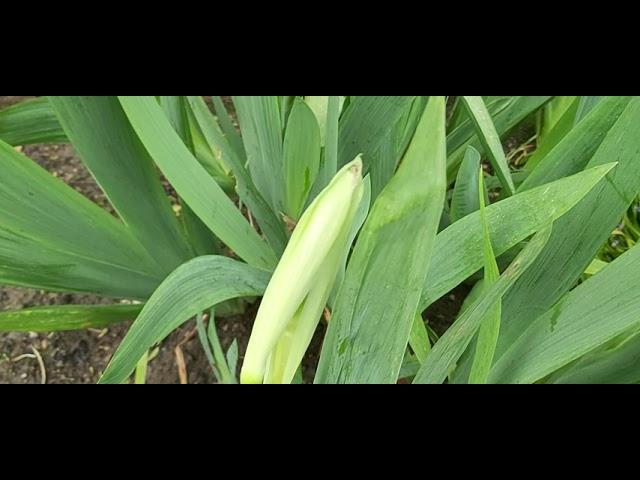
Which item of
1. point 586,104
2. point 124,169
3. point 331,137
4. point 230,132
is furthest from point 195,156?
point 586,104

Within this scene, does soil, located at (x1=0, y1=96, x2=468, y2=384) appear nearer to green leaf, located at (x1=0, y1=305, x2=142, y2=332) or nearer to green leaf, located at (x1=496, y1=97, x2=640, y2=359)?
green leaf, located at (x1=0, y1=305, x2=142, y2=332)

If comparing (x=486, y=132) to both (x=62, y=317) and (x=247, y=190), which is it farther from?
(x=62, y=317)

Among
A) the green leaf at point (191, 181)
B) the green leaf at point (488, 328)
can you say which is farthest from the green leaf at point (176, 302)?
the green leaf at point (488, 328)

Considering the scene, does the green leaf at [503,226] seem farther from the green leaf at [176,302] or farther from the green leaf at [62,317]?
the green leaf at [62,317]

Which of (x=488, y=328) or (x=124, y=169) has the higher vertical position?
(x=124, y=169)

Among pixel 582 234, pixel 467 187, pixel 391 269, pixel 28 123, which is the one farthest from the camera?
pixel 28 123
